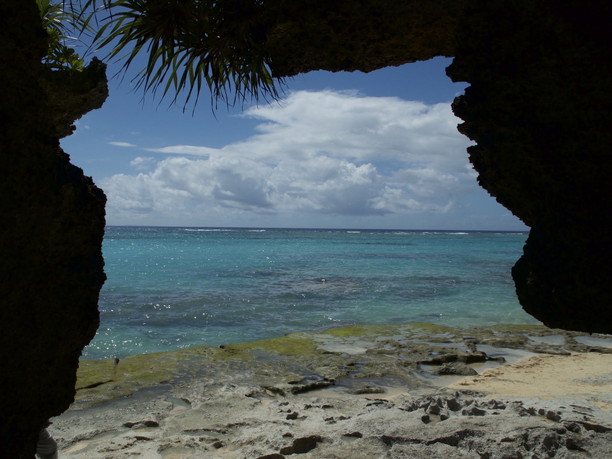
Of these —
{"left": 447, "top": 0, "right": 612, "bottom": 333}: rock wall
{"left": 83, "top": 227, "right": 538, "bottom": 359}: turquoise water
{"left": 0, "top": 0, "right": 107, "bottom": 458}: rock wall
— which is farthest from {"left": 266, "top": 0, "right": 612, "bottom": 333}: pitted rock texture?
{"left": 83, "top": 227, "right": 538, "bottom": 359}: turquoise water

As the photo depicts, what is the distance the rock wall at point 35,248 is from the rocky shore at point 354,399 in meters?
2.50

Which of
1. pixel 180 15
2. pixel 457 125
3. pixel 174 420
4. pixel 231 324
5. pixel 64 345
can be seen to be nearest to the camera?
pixel 64 345

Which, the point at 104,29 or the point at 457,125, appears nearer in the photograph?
the point at 457,125

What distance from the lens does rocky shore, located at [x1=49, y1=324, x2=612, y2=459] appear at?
13.6ft

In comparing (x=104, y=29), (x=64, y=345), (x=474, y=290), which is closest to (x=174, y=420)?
(x=64, y=345)

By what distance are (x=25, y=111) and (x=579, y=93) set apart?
2233 millimetres

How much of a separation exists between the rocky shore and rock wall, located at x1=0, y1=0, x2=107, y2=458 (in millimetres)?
2503


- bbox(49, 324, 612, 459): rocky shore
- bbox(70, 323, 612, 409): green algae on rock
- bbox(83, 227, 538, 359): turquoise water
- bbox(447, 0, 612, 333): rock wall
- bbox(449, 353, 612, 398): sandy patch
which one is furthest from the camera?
bbox(83, 227, 538, 359): turquoise water

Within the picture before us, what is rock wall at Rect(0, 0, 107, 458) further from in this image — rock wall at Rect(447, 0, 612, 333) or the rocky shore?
the rocky shore

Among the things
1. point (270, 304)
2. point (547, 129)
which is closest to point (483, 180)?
point (547, 129)

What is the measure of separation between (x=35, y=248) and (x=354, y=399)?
190 inches

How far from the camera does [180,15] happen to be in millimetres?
3164

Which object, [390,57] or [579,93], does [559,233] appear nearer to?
[579,93]

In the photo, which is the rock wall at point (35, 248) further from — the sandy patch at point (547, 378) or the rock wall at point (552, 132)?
the sandy patch at point (547, 378)
